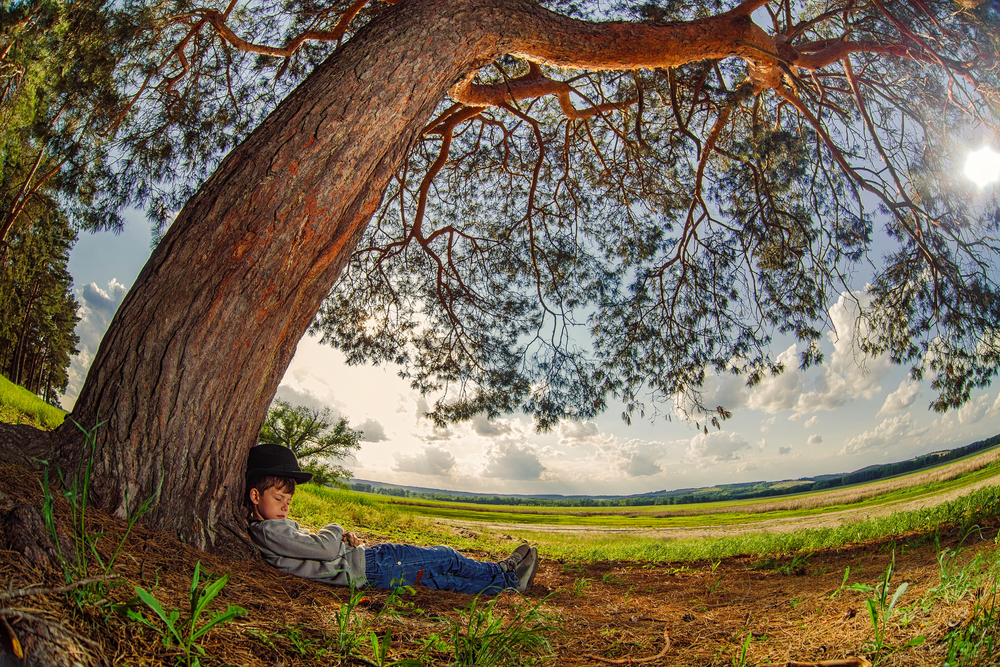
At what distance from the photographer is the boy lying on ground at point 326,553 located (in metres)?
2.05

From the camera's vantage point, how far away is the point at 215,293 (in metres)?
1.91

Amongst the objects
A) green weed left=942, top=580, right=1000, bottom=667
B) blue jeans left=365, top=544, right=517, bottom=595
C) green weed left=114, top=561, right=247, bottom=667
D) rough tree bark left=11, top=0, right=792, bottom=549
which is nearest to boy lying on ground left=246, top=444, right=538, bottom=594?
blue jeans left=365, top=544, right=517, bottom=595

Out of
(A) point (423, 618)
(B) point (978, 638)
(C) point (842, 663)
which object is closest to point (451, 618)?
(A) point (423, 618)

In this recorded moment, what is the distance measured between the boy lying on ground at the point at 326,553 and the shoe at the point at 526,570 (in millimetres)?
105

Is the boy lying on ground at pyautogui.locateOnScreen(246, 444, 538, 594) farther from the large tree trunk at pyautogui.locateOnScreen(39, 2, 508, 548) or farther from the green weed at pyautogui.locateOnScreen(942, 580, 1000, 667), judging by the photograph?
the green weed at pyautogui.locateOnScreen(942, 580, 1000, 667)

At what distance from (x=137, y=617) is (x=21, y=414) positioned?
630cm

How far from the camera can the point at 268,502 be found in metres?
2.16

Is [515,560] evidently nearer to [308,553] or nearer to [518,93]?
[308,553]

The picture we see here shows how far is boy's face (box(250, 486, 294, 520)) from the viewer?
2145 millimetres

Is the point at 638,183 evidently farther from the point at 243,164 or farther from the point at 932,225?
the point at 243,164

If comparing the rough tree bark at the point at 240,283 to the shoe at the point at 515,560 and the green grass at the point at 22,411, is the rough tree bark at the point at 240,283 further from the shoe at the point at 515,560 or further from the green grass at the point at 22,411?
the green grass at the point at 22,411

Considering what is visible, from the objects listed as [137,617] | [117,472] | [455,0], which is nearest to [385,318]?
[455,0]

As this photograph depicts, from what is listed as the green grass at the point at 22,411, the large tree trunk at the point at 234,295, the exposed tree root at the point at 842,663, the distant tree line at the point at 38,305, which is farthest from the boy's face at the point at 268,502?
the distant tree line at the point at 38,305

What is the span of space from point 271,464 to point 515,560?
136 centimetres
